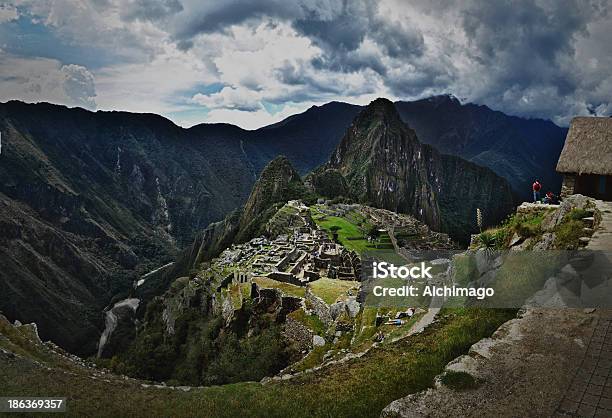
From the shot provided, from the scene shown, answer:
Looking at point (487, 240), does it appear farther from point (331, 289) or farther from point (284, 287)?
point (284, 287)

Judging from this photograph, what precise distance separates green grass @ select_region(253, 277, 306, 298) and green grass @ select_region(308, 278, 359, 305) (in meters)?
1.03

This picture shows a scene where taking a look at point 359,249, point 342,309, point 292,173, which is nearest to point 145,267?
point 292,173

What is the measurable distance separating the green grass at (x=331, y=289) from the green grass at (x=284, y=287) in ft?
3.39

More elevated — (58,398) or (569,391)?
(569,391)

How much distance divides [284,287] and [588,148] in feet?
55.0

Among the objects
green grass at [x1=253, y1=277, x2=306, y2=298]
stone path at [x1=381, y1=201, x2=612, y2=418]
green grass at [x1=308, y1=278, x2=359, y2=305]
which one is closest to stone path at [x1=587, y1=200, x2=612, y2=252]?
stone path at [x1=381, y1=201, x2=612, y2=418]

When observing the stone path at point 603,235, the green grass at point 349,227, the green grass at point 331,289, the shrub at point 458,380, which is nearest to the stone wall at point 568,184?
the stone path at point 603,235

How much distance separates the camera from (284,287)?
27.0 m

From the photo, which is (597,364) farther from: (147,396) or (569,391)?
(147,396)

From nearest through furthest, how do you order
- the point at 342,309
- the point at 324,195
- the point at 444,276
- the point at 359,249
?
the point at 444,276 < the point at 342,309 < the point at 359,249 < the point at 324,195

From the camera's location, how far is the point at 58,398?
414 inches

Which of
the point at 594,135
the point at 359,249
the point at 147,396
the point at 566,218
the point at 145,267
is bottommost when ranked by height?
the point at 145,267

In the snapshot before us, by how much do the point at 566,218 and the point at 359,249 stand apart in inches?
1841

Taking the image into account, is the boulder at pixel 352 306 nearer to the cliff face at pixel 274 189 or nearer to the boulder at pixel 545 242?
the boulder at pixel 545 242
